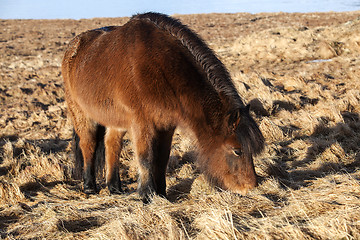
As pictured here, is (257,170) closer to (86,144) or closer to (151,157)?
(151,157)

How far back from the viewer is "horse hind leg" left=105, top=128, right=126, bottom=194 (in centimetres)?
491

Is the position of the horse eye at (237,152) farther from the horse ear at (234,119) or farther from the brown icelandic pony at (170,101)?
the horse ear at (234,119)

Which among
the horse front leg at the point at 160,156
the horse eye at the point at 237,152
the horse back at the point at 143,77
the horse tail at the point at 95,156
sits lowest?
Answer: the horse tail at the point at 95,156

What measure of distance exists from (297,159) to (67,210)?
11.3 ft

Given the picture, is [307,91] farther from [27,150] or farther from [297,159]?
[27,150]

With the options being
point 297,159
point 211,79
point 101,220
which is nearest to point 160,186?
point 101,220

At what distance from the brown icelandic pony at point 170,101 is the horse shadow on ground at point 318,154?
2.36 ft

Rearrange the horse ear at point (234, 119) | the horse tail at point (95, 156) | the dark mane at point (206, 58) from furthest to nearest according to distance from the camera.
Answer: the horse tail at point (95, 156)
the dark mane at point (206, 58)
the horse ear at point (234, 119)

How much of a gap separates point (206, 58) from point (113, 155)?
7.39 feet

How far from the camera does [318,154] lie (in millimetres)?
5125

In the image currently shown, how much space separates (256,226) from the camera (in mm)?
2525

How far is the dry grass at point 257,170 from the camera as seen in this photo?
2.65m

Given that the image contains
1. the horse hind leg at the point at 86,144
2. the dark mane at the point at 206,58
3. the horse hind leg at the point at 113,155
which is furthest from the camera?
the horse hind leg at the point at 86,144

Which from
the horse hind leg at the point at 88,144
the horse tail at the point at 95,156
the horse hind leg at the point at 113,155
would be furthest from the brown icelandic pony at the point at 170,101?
the horse tail at the point at 95,156
